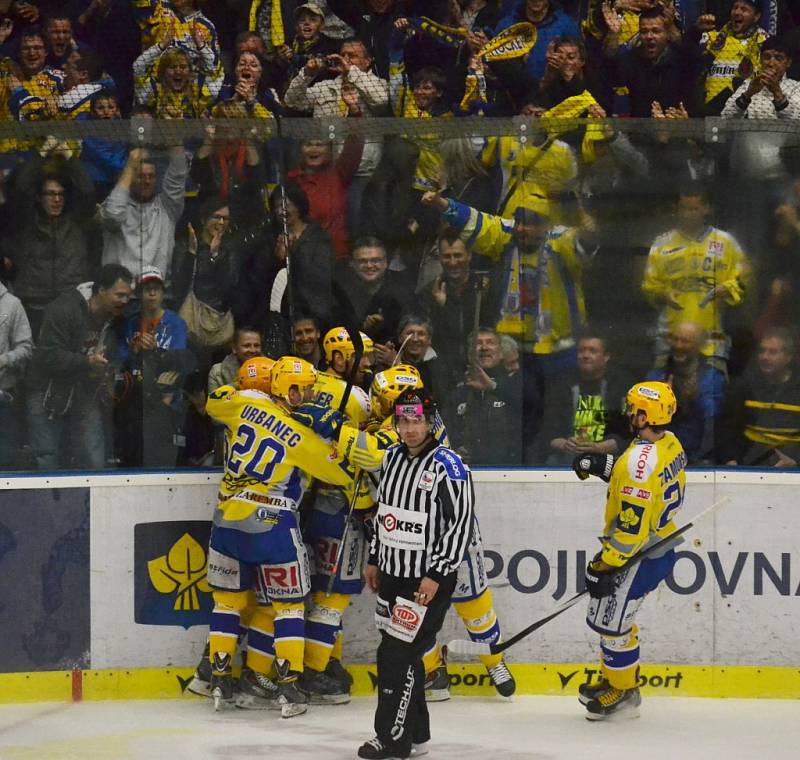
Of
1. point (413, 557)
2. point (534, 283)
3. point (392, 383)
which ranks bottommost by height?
point (413, 557)

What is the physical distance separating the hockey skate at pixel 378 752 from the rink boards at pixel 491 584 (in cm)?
113

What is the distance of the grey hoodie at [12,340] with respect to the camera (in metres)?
6.00

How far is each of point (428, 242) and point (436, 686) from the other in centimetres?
192

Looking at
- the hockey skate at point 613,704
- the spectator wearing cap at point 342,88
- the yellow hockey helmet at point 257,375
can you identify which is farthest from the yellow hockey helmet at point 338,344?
the hockey skate at point 613,704

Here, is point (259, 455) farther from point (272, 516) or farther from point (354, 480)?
point (354, 480)

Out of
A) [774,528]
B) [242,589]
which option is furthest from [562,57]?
[242,589]

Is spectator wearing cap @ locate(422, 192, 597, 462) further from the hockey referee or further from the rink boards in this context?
the hockey referee

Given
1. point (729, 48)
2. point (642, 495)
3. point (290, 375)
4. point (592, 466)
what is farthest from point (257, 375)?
point (729, 48)

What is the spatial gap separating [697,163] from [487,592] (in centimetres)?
207

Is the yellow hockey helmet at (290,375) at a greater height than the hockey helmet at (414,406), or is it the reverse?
the yellow hockey helmet at (290,375)

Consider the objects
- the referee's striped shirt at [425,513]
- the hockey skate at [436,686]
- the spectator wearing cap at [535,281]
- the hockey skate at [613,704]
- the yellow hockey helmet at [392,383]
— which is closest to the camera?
the referee's striped shirt at [425,513]

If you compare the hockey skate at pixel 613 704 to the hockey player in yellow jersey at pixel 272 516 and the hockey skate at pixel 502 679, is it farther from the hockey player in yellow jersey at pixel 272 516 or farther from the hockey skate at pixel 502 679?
the hockey player in yellow jersey at pixel 272 516

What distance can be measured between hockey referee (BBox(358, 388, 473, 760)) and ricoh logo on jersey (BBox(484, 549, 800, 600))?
1.19 meters

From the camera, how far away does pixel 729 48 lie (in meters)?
6.33
